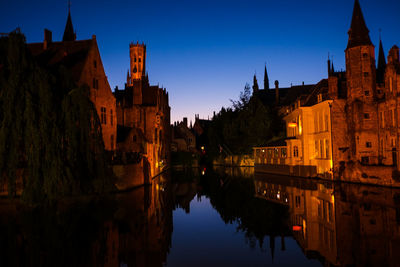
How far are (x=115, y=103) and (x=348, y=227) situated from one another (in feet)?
76.9

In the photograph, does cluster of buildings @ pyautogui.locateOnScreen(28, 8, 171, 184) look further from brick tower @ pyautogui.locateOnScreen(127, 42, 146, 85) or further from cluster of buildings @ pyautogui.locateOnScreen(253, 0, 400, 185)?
brick tower @ pyautogui.locateOnScreen(127, 42, 146, 85)

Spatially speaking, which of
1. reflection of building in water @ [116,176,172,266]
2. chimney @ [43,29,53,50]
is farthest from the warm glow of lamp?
chimney @ [43,29,53,50]

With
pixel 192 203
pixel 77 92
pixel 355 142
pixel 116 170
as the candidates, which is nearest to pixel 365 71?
pixel 355 142

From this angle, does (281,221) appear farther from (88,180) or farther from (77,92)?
(77,92)

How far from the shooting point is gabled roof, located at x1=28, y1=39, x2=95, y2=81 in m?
26.2

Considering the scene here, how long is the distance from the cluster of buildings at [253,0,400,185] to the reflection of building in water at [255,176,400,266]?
27.7 feet

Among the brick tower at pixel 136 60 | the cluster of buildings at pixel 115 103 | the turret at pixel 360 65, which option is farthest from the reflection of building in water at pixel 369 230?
the brick tower at pixel 136 60

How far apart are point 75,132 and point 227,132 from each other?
148 ft

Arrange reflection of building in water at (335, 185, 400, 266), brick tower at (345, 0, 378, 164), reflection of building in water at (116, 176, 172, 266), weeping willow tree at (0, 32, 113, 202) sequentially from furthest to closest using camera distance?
brick tower at (345, 0, 378, 164)
weeping willow tree at (0, 32, 113, 202)
reflection of building in water at (116, 176, 172, 266)
reflection of building in water at (335, 185, 400, 266)

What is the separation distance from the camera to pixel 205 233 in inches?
512

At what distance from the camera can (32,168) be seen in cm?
1241

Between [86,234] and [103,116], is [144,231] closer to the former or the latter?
[86,234]

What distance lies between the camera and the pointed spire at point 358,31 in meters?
30.6

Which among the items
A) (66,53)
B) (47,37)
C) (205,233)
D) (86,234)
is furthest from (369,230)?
(47,37)
